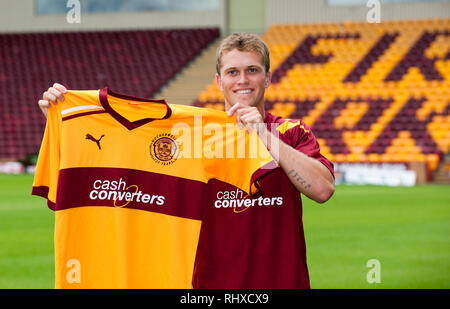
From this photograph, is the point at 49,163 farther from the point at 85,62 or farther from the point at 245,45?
the point at 85,62

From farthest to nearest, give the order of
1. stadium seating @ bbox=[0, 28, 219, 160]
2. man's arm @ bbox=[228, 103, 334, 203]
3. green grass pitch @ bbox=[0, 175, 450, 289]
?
stadium seating @ bbox=[0, 28, 219, 160] < green grass pitch @ bbox=[0, 175, 450, 289] < man's arm @ bbox=[228, 103, 334, 203]

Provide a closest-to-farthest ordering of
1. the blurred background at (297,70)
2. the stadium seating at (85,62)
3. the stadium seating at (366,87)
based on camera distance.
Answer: the blurred background at (297,70), the stadium seating at (366,87), the stadium seating at (85,62)

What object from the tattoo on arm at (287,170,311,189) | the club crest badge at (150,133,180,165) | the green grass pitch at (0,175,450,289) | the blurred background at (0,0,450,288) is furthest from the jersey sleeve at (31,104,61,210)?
the blurred background at (0,0,450,288)

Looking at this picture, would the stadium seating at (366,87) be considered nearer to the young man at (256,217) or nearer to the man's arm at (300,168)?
the young man at (256,217)

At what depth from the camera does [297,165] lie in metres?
2.77

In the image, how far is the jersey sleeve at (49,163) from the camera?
3.16m

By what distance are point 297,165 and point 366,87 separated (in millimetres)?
21329

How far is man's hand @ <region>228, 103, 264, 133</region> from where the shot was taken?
284 cm

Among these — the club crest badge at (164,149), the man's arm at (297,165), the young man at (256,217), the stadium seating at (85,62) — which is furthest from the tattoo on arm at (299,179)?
the stadium seating at (85,62)

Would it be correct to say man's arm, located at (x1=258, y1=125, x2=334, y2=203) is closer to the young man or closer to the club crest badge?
the young man

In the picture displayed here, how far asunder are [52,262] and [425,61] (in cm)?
1955

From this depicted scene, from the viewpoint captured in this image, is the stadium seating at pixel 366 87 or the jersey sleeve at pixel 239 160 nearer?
the jersey sleeve at pixel 239 160

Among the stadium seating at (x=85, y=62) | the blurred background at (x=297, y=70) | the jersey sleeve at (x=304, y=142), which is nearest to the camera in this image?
the jersey sleeve at (x=304, y=142)

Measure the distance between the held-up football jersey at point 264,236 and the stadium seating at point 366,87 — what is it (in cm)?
1672
